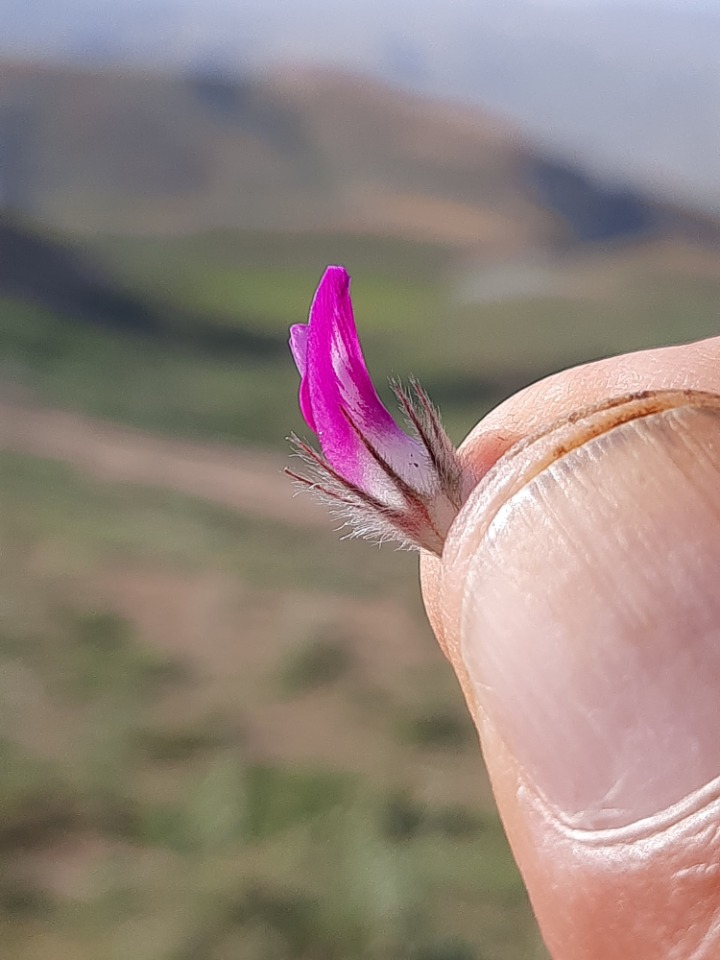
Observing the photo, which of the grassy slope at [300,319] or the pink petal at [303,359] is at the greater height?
the grassy slope at [300,319]

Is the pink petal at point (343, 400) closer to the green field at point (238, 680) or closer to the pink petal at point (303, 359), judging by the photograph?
the pink petal at point (303, 359)

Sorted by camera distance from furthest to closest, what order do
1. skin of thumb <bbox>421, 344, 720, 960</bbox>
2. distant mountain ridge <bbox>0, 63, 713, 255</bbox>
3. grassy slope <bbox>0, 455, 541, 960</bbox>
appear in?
distant mountain ridge <bbox>0, 63, 713, 255</bbox> → grassy slope <bbox>0, 455, 541, 960</bbox> → skin of thumb <bbox>421, 344, 720, 960</bbox>

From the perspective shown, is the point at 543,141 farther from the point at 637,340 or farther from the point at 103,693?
the point at 103,693

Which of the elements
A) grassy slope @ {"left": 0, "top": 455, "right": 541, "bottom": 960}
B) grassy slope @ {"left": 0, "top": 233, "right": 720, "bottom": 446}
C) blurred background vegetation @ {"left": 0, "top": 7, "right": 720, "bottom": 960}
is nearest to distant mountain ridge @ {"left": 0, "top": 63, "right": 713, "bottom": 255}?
blurred background vegetation @ {"left": 0, "top": 7, "right": 720, "bottom": 960}

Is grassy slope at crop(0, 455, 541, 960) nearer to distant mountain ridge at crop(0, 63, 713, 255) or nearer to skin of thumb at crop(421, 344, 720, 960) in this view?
skin of thumb at crop(421, 344, 720, 960)

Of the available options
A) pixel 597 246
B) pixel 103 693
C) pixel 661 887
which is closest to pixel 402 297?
pixel 597 246

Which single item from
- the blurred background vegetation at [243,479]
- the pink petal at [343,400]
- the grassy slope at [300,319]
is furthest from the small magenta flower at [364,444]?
the grassy slope at [300,319]
